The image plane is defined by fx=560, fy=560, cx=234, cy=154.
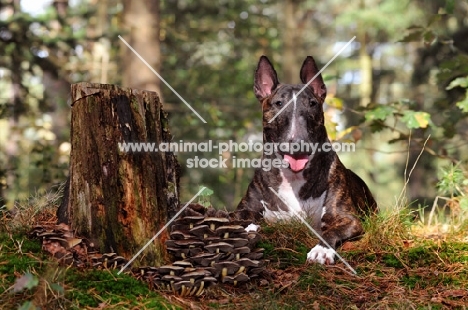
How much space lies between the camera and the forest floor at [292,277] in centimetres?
332

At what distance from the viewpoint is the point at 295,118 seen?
459 centimetres

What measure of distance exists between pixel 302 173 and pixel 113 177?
180 cm

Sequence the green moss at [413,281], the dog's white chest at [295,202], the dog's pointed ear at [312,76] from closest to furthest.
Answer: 1. the green moss at [413,281]
2. the dog's white chest at [295,202]
3. the dog's pointed ear at [312,76]

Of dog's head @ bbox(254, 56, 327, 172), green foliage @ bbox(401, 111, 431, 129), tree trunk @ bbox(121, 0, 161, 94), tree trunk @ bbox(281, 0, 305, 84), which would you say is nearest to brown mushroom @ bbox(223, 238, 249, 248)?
dog's head @ bbox(254, 56, 327, 172)

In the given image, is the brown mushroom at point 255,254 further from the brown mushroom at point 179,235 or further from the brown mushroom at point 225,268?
the brown mushroom at point 179,235

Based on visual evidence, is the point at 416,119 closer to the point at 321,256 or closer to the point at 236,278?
the point at 321,256

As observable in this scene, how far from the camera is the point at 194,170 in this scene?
15.1 meters

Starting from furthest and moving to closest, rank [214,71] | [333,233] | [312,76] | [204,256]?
[214,71], [312,76], [333,233], [204,256]

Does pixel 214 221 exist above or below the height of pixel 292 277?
above

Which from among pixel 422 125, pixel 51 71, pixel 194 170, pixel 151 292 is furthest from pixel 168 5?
pixel 151 292

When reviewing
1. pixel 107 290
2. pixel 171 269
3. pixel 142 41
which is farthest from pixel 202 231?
pixel 142 41

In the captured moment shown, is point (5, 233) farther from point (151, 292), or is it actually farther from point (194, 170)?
point (194, 170)

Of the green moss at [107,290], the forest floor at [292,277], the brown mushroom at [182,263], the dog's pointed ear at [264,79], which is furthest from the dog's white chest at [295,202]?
the green moss at [107,290]

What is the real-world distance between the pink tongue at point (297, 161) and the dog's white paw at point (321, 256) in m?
0.81
